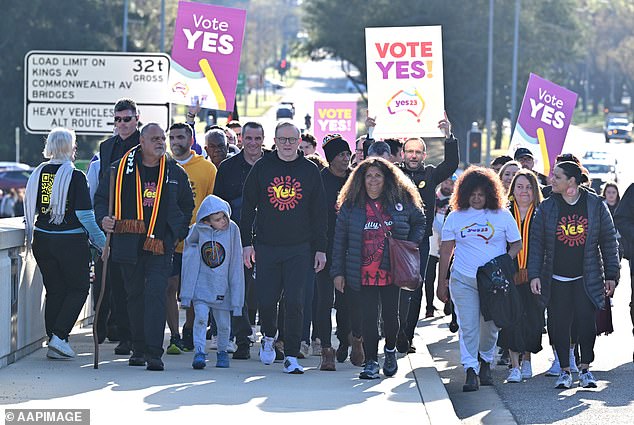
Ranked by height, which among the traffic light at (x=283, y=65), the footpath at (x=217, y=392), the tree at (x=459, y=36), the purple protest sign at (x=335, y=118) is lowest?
the footpath at (x=217, y=392)

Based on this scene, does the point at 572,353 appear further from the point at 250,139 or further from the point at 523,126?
the point at 523,126

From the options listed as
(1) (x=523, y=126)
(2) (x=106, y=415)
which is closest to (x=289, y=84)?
(1) (x=523, y=126)

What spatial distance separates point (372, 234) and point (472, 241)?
0.78 meters

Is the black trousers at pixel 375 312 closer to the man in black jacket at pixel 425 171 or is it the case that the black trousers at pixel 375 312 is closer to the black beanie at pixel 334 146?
the black beanie at pixel 334 146

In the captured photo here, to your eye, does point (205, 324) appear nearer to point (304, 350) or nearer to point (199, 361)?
point (199, 361)

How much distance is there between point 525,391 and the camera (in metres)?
11.5

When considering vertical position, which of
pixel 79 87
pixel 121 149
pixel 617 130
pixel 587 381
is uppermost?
pixel 617 130

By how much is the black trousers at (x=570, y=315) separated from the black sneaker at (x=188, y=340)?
3203mm

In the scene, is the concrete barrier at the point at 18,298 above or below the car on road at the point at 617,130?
below

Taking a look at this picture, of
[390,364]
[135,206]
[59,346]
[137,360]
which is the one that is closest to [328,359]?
[390,364]

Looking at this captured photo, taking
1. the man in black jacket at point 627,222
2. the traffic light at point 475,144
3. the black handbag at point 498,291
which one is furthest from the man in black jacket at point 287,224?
the traffic light at point 475,144

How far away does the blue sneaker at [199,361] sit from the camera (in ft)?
37.6

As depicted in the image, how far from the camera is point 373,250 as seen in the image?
36.3ft

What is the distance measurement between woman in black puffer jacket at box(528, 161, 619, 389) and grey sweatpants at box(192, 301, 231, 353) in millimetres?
2426
